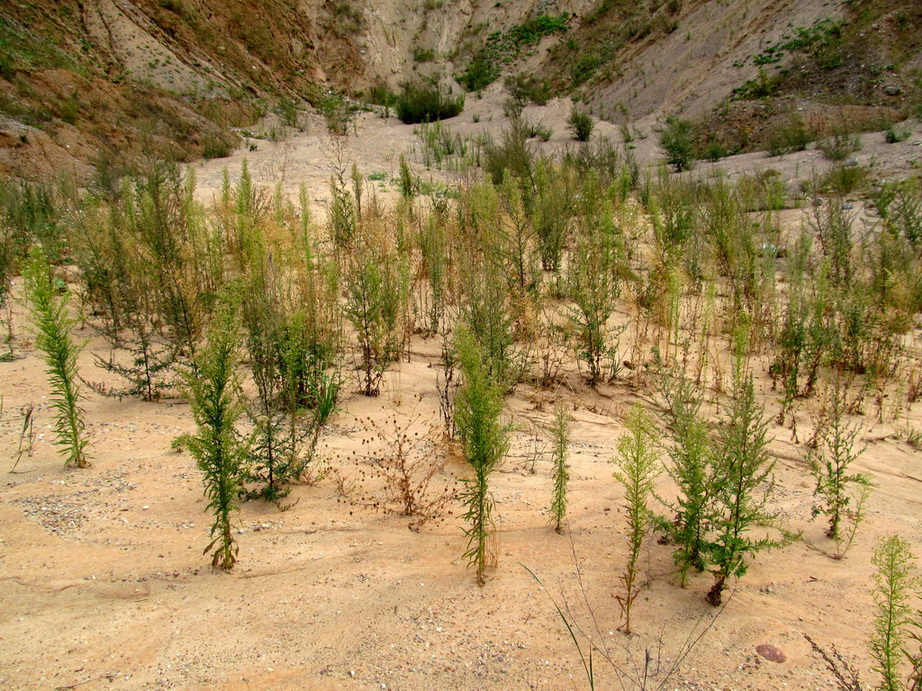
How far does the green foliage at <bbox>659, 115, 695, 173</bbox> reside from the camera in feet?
45.8

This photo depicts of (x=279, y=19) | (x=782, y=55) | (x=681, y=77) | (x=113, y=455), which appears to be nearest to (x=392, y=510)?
(x=113, y=455)

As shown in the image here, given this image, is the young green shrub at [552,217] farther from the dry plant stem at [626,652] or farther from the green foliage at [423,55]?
the green foliage at [423,55]

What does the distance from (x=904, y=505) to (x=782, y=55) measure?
17911mm

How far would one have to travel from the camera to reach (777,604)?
257 cm

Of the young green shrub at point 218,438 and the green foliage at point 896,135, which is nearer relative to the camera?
the young green shrub at point 218,438

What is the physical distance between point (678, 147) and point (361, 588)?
550 inches

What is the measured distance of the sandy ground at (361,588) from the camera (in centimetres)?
220

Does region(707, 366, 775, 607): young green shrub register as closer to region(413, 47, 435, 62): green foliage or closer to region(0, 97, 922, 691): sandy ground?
region(0, 97, 922, 691): sandy ground

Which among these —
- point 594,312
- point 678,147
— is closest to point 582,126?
point 678,147

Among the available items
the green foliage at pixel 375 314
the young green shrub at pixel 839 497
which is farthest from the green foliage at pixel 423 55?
the young green shrub at pixel 839 497

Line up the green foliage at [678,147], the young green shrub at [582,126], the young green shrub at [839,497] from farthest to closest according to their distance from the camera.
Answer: the young green shrub at [582,126] < the green foliage at [678,147] < the young green shrub at [839,497]

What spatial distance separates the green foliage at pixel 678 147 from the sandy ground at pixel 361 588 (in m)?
11.3

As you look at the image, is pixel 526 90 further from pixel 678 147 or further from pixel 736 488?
pixel 736 488

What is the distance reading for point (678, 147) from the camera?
1416 cm
